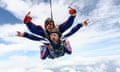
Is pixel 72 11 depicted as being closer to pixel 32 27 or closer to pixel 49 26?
pixel 49 26

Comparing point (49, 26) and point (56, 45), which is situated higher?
point (49, 26)

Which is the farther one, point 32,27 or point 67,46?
point 67,46

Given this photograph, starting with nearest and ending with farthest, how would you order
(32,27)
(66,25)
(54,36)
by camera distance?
1. (32,27)
2. (66,25)
3. (54,36)

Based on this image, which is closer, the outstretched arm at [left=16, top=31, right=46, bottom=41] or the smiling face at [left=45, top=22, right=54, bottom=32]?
the outstretched arm at [left=16, top=31, right=46, bottom=41]

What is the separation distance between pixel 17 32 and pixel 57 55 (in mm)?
3909

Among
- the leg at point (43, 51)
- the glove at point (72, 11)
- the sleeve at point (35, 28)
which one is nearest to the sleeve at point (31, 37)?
the sleeve at point (35, 28)

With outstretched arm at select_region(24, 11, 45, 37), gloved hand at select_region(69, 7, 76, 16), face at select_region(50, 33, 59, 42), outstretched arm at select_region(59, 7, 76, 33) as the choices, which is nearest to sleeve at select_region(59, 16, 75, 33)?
outstretched arm at select_region(59, 7, 76, 33)

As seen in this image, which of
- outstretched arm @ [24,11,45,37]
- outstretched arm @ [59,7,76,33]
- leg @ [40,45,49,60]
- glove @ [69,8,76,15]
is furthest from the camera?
leg @ [40,45,49,60]

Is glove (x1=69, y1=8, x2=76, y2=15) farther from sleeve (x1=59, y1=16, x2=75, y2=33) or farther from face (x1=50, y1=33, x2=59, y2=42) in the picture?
face (x1=50, y1=33, x2=59, y2=42)

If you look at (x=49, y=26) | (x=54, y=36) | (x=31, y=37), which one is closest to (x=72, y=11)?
(x=49, y=26)

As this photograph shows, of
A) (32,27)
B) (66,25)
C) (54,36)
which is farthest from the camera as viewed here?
(54,36)

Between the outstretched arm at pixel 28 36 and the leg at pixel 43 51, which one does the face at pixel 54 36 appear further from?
the leg at pixel 43 51

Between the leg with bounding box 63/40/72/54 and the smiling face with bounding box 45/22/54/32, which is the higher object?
the smiling face with bounding box 45/22/54/32

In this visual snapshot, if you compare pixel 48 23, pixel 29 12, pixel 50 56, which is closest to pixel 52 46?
pixel 50 56
